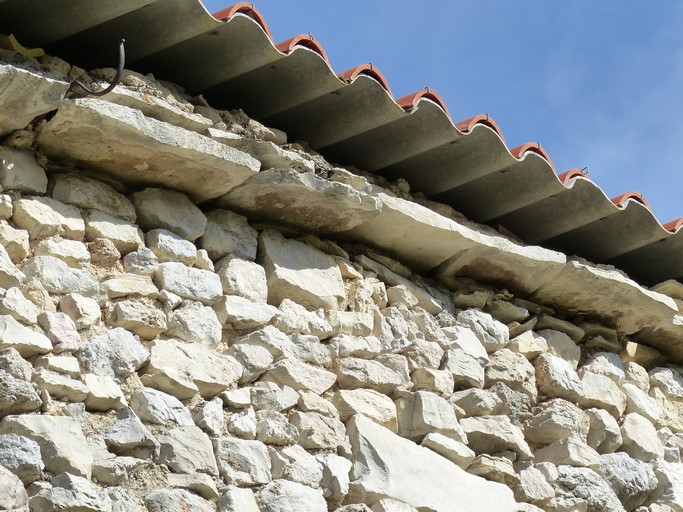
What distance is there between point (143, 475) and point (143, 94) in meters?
1.38

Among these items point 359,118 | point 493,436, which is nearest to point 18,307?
point 359,118

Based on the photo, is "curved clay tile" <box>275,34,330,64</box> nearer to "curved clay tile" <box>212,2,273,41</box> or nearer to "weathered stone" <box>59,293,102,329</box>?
"curved clay tile" <box>212,2,273,41</box>

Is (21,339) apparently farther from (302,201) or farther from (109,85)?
(302,201)

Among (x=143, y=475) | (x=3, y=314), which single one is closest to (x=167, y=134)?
(x=3, y=314)

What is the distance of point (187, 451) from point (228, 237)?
3.48 feet

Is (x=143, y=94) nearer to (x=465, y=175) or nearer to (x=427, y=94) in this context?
(x=427, y=94)

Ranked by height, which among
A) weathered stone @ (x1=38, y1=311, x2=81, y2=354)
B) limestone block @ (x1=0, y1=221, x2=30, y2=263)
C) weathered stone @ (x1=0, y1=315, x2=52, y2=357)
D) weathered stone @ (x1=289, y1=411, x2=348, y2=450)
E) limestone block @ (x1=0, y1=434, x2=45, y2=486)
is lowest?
limestone block @ (x1=0, y1=434, x2=45, y2=486)

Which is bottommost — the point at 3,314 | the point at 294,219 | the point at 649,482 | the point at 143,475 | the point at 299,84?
the point at 143,475

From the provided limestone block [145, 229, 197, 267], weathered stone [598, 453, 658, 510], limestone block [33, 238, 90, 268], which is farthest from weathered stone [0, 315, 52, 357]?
weathered stone [598, 453, 658, 510]

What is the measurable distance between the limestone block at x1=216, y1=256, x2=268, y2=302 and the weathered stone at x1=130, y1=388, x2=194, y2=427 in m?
0.63

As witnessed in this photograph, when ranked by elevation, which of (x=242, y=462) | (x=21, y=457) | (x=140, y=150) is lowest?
(x=21, y=457)

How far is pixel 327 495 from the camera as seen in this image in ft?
14.0

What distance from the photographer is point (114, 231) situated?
4.46 meters

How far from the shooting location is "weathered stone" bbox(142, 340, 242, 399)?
4.16 m
